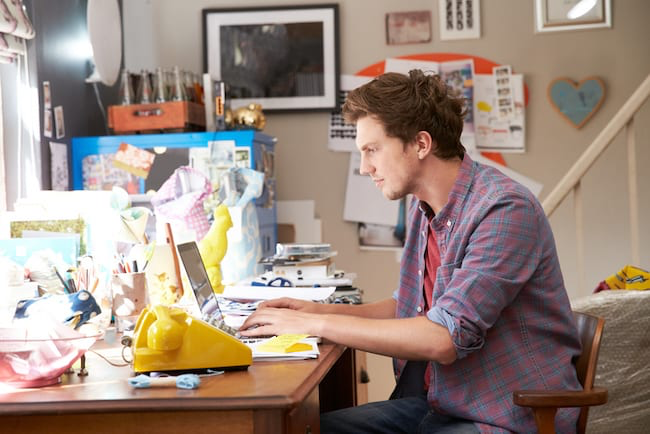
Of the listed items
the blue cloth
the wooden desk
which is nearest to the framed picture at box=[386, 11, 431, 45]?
the blue cloth

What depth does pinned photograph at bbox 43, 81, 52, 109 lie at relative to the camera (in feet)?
9.41

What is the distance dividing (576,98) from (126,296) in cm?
231

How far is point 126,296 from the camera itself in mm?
2014

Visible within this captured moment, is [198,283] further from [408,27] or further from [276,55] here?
[408,27]

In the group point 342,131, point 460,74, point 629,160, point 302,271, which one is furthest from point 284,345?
point 460,74

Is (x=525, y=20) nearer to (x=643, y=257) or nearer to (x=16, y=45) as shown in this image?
(x=643, y=257)

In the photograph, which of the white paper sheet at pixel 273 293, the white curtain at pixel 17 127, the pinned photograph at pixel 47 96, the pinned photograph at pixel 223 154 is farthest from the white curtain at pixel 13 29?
the white paper sheet at pixel 273 293

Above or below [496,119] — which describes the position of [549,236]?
below

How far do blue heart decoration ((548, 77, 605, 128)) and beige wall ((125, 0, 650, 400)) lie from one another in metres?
0.03

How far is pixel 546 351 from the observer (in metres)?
1.68

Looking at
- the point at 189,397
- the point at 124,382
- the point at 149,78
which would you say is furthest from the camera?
the point at 149,78

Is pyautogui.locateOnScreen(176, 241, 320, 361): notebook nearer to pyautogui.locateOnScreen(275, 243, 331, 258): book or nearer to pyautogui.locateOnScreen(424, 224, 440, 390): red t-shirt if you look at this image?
pyautogui.locateOnScreen(424, 224, 440, 390): red t-shirt

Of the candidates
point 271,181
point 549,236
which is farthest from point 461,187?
point 271,181

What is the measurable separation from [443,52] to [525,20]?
371 mm
